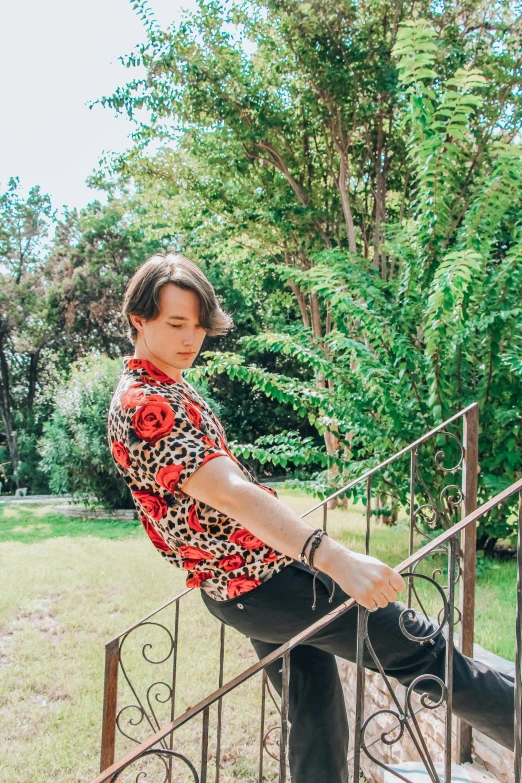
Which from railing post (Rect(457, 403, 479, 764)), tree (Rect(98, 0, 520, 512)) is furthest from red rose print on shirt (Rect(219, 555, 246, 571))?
tree (Rect(98, 0, 520, 512))

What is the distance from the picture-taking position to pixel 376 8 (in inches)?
249

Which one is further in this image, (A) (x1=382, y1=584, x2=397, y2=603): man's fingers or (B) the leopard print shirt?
(B) the leopard print shirt

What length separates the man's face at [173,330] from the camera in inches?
67.0

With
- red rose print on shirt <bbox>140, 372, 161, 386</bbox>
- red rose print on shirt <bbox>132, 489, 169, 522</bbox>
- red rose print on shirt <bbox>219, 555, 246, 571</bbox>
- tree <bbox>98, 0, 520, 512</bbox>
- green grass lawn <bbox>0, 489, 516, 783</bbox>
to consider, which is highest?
tree <bbox>98, 0, 520, 512</bbox>

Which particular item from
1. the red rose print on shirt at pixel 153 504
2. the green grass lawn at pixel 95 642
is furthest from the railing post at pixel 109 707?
the red rose print on shirt at pixel 153 504

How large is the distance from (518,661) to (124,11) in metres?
7.18

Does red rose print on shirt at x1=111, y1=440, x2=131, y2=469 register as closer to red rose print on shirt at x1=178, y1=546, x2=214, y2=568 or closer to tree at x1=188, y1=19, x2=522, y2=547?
red rose print on shirt at x1=178, y1=546, x2=214, y2=568

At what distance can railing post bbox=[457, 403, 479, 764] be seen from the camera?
2629 mm

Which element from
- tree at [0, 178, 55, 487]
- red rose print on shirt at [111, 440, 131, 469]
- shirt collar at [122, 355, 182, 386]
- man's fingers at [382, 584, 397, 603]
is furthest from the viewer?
tree at [0, 178, 55, 487]

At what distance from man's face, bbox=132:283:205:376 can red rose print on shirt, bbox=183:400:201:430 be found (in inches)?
5.7

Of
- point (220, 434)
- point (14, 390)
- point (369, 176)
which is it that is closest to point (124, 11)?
point (369, 176)

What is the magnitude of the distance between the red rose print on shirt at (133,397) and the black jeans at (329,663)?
0.55m

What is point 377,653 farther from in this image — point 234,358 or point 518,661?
point 234,358

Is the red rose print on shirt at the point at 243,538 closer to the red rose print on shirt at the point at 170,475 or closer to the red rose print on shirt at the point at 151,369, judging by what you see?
the red rose print on shirt at the point at 170,475
